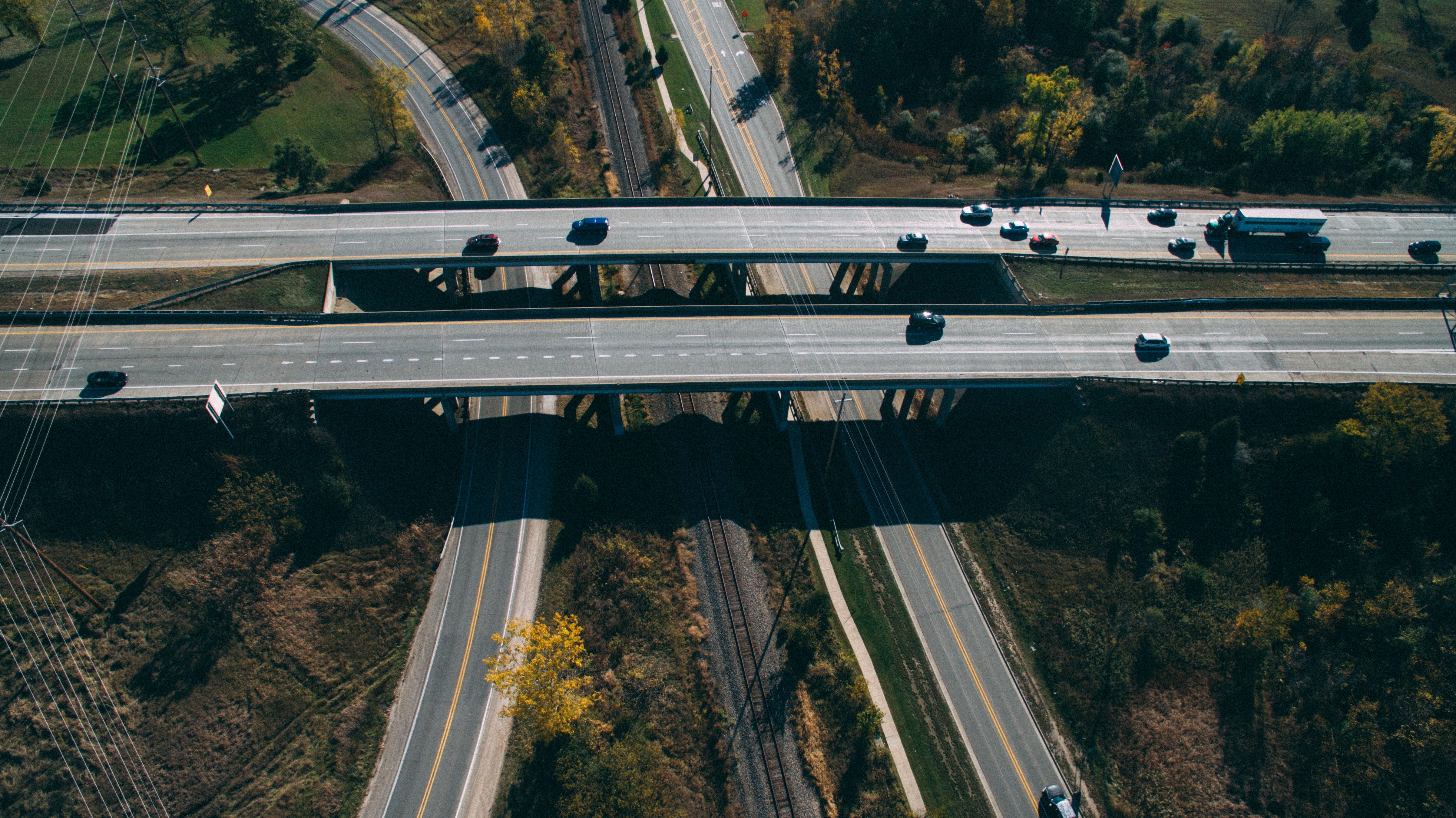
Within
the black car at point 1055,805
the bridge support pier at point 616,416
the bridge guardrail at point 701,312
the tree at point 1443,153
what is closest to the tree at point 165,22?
the bridge guardrail at point 701,312

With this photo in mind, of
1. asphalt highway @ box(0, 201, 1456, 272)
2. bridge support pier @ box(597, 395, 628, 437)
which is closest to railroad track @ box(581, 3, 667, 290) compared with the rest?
asphalt highway @ box(0, 201, 1456, 272)

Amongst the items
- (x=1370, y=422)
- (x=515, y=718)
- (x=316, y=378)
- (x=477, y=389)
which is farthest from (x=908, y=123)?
(x=515, y=718)

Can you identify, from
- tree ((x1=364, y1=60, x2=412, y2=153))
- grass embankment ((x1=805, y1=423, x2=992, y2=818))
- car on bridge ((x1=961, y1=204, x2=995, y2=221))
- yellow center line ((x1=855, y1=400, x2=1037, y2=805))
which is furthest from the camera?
tree ((x1=364, y1=60, x2=412, y2=153))

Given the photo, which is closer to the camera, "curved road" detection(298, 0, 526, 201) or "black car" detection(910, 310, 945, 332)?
"black car" detection(910, 310, 945, 332)

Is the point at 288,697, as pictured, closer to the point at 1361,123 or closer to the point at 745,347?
the point at 745,347

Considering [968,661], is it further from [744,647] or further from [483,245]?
[483,245]

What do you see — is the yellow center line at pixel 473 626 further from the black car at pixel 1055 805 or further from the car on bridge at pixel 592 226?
the black car at pixel 1055 805

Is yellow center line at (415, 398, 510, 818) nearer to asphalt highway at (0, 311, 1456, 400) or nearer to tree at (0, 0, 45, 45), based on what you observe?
asphalt highway at (0, 311, 1456, 400)
